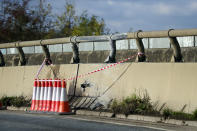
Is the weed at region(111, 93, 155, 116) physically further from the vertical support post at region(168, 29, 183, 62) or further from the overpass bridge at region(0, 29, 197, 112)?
the vertical support post at region(168, 29, 183, 62)

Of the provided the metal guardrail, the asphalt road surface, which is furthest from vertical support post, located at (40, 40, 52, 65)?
the asphalt road surface

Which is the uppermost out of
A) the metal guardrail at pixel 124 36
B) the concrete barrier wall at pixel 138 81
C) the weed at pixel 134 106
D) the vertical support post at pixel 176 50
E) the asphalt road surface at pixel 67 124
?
the metal guardrail at pixel 124 36

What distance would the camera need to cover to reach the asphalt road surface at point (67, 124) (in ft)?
30.3

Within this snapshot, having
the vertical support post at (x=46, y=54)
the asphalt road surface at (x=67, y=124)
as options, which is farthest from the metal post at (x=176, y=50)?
the vertical support post at (x=46, y=54)

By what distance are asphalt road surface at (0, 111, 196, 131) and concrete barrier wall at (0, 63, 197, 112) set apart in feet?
3.72

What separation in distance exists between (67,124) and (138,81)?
2.40 meters

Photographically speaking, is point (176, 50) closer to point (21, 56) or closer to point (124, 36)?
point (124, 36)

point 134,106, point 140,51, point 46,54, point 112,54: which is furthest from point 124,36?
point 46,54

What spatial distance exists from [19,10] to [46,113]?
24967mm

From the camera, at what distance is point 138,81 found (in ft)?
37.8

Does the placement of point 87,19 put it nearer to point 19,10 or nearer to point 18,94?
point 19,10

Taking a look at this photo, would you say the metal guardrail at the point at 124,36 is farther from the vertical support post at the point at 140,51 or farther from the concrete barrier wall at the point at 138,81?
the concrete barrier wall at the point at 138,81

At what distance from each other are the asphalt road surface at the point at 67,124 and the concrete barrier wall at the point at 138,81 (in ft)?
3.72

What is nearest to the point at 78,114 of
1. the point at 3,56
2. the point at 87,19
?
the point at 3,56
